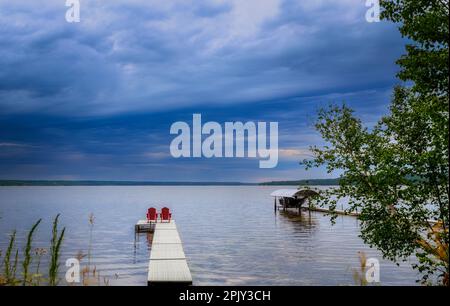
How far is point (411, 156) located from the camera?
10.0 m

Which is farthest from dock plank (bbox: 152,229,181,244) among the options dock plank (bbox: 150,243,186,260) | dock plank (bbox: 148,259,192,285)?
dock plank (bbox: 148,259,192,285)

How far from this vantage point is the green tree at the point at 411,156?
972 cm

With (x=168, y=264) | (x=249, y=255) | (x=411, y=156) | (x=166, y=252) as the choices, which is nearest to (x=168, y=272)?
(x=168, y=264)

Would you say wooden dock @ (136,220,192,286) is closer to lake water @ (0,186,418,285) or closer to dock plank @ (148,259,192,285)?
dock plank @ (148,259,192,285)

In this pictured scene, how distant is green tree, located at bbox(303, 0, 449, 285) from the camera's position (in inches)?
383

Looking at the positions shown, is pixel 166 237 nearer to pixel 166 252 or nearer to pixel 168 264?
pixel 166 252

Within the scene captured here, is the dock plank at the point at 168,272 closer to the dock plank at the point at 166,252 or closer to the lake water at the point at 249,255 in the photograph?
the dock plank at the point at 166,252

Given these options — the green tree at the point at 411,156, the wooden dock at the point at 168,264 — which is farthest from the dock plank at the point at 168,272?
the green tree at the point at 411,156

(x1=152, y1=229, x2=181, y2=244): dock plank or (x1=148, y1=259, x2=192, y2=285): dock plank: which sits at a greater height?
(x1=152, y1=229, x2=181, y2=244): dock plank

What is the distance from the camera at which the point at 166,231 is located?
2870 centimetres

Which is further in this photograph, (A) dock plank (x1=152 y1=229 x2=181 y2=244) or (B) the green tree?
(A) dock plank (x1=152 y1=229 x2=181 y2=244)

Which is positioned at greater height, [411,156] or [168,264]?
[411,156]
